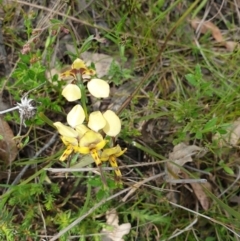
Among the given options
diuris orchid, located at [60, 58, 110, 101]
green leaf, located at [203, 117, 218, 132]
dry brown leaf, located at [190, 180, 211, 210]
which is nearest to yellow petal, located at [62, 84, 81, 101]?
diuris orchid, located at [60, 58, 110, 101]

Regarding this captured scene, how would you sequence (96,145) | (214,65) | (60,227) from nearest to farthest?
(96,145)
(60,227)
(214,65)

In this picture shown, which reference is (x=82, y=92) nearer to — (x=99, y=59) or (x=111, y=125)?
(x=111, y=125)

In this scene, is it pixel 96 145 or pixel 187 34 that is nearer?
pixel 96 145

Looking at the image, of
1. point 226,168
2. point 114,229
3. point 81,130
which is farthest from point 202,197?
point 81,130

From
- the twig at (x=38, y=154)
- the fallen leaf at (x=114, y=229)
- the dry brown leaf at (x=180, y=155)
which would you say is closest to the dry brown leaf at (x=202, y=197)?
the dry brown leaf at (x=180, y=155)

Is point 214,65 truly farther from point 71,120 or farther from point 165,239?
point 71,120

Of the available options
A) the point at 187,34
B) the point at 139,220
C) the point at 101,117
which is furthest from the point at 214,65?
the point at 101,117

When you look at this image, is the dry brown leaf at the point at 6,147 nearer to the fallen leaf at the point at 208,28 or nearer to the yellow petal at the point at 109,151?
the yellow petal at the point at 109,151

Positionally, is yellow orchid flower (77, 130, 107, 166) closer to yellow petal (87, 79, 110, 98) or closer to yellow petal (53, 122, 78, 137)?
yellow petal (53, 122, 78, 137)
